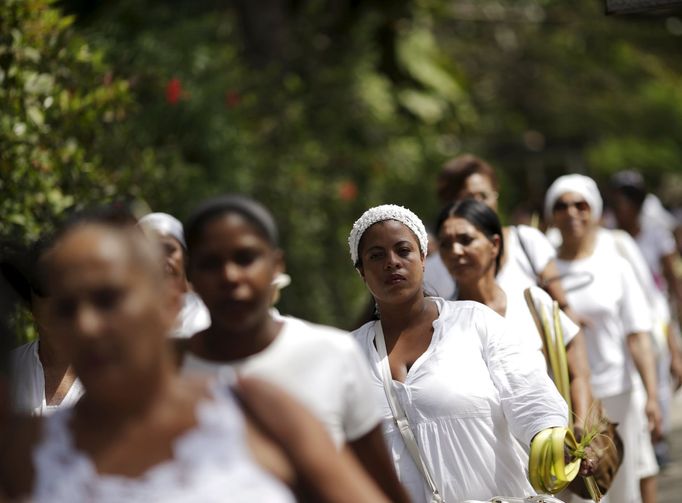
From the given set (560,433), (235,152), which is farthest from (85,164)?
(235,152)

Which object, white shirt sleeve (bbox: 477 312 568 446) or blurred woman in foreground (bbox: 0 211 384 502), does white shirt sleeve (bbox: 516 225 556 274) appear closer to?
white shirt sleeve (bbox: 477 312 568 446)

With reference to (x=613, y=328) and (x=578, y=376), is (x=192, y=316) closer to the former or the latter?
(x=578, y=376)

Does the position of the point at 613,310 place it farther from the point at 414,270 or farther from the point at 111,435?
the point at 111,435

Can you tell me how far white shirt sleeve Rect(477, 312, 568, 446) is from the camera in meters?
5.14

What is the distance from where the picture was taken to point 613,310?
795 cm

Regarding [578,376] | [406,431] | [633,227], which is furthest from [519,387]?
[633,227]

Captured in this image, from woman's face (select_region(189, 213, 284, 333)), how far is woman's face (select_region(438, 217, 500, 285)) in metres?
3.09

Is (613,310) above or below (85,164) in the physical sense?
below

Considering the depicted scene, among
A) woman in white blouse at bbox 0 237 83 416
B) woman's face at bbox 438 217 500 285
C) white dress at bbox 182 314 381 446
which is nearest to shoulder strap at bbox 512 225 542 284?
woman's face at bbox 438 217 500 285

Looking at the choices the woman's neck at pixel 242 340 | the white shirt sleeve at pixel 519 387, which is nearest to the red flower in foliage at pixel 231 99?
the white shirt sleeve at pixel 519 387

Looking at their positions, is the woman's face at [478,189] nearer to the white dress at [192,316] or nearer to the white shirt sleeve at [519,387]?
the white dress at [192,316]

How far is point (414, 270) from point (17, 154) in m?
2.76

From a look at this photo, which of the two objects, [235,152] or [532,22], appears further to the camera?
[532,22]

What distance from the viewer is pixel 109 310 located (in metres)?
2.62
